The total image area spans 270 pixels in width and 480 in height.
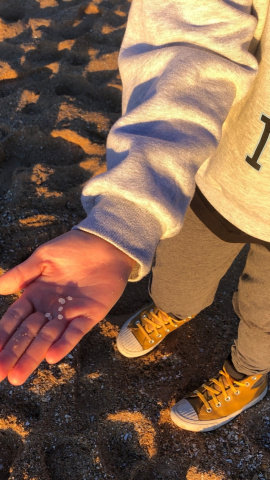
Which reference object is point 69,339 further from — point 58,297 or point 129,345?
point 129,345

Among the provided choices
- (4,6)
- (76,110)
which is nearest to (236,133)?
(76,110)

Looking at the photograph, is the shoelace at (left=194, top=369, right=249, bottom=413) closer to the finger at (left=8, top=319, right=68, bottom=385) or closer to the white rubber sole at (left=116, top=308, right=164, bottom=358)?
the white rubber sole at (left=116, top=308, right=164, bottom=358)

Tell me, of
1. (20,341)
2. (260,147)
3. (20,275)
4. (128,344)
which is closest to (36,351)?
(20,341)

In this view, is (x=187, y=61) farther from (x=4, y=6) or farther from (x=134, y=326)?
(x=4, y=6)

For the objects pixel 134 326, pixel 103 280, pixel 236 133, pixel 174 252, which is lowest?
pixel 134 326

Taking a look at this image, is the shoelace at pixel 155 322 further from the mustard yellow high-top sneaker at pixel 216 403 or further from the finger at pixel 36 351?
the finger at pixel 36 351

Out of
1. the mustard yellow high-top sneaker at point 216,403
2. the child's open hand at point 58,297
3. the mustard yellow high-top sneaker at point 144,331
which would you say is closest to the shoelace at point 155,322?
the mustard yellow high-top sneaker at point 144,331
